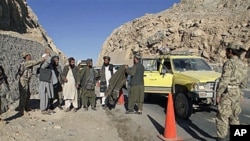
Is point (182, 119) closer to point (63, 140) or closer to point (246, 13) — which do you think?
point (63, 140)

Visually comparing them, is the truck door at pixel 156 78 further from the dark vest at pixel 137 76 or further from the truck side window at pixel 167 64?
the dark vest at pixel 137 76

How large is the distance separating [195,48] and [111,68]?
132 feet

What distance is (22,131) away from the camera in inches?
318

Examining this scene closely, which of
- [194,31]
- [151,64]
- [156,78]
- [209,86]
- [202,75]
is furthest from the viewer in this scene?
[194,31]

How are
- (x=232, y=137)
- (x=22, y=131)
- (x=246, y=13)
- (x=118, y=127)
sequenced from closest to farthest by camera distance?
(x=232, y=137)
(x=22, y=131)
(x=118, y=127)
(x=246, y=13)

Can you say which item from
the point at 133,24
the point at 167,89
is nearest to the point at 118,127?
the point at 167,89

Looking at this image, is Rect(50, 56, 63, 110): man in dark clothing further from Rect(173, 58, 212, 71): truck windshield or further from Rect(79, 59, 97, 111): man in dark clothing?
Rect(173, 58, 212, 71): truck windshield

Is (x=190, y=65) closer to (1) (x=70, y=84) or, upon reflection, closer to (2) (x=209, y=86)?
(2) (x=209, y=86)

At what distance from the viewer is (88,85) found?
11680 mm

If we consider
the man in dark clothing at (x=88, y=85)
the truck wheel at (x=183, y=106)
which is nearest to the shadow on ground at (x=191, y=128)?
the truck wheel at (x=183, y=106)

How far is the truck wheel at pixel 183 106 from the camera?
9664mm

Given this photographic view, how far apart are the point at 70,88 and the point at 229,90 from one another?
6.50 metres

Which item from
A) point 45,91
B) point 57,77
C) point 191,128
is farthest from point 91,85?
point 191,128

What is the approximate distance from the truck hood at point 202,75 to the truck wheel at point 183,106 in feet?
2.11
